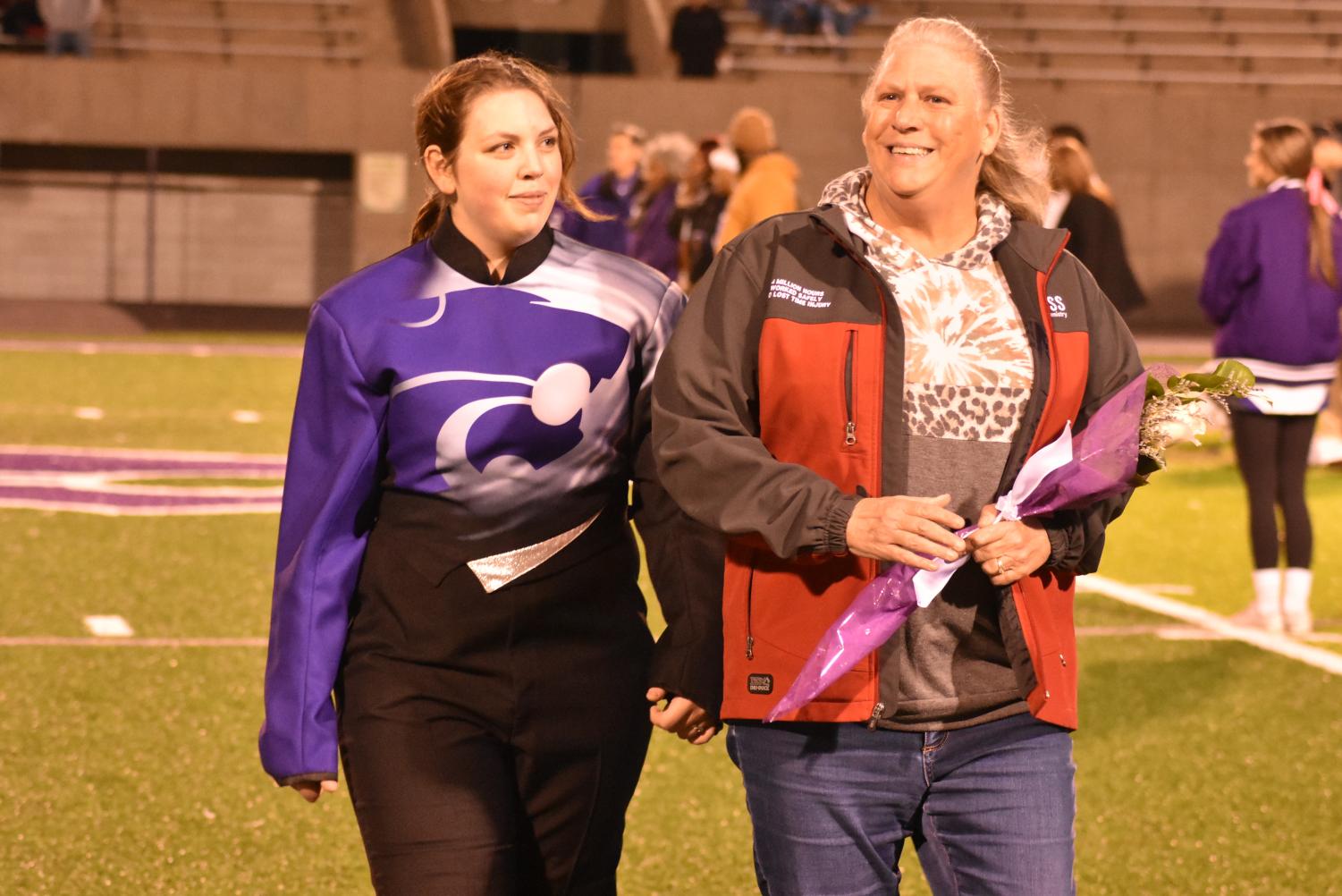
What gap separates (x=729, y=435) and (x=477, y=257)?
2.53 ft

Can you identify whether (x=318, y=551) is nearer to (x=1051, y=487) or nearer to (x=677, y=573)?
(x=677, y=573)

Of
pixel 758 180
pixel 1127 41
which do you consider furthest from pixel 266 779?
pixel 1127 41

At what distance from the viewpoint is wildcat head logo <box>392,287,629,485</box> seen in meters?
3.59

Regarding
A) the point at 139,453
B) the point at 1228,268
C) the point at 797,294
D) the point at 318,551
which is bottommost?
the point at 139,453

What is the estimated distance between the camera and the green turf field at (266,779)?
225 inches

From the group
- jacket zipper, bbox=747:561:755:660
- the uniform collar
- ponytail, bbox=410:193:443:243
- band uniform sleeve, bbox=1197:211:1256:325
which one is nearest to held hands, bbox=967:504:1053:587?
jacket zipper, bbox=747:561:755:660

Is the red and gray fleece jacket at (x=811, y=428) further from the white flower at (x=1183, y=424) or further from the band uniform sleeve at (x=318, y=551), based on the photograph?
the band uniform sleeve at (x=318, y=551)

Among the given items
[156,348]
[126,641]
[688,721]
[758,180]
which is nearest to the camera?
[688,721]

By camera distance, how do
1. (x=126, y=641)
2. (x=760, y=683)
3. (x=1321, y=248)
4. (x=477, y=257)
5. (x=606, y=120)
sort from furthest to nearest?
1. (x=606, y=120)
2. (x=1321, y=248)
3. (x=126, y=641)
4. (x=477, y=257)
5. (x=760, y=683)

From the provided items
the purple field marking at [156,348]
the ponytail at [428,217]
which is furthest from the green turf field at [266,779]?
the purple field marking at [156,348]

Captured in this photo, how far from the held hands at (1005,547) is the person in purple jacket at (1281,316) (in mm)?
5834

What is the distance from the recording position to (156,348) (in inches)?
928

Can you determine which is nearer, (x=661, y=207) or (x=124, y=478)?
(x=124, y=478)

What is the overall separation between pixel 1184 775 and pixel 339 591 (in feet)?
13.0
